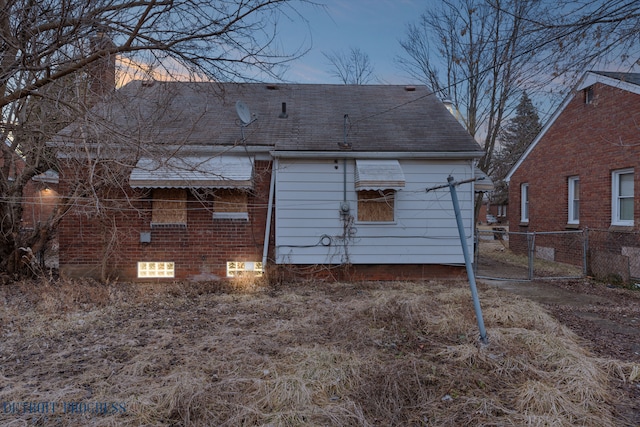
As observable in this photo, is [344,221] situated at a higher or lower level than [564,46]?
lower

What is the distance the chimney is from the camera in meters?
4.28

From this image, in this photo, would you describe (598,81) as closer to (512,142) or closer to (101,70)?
(101,70)

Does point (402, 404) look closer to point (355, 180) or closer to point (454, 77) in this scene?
point (355, 180)

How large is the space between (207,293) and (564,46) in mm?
7328

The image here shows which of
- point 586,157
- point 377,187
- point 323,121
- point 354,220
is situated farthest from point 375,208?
point 586,157

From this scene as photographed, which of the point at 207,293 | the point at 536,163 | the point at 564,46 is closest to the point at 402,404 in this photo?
the point at 564,46

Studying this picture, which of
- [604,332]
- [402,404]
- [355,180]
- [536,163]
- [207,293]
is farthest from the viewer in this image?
[536,163]

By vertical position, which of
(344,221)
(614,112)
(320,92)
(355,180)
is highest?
(320,92)

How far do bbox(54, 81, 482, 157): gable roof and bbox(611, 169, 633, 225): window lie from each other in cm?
432

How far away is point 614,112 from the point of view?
9.35 meters

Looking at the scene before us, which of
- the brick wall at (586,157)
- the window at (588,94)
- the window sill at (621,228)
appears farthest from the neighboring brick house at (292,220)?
the window at (588,94)

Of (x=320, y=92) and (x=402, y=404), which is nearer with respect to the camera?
(x=402, y=404)

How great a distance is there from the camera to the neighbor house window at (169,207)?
26.7 ft

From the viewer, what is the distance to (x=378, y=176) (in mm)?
7633
